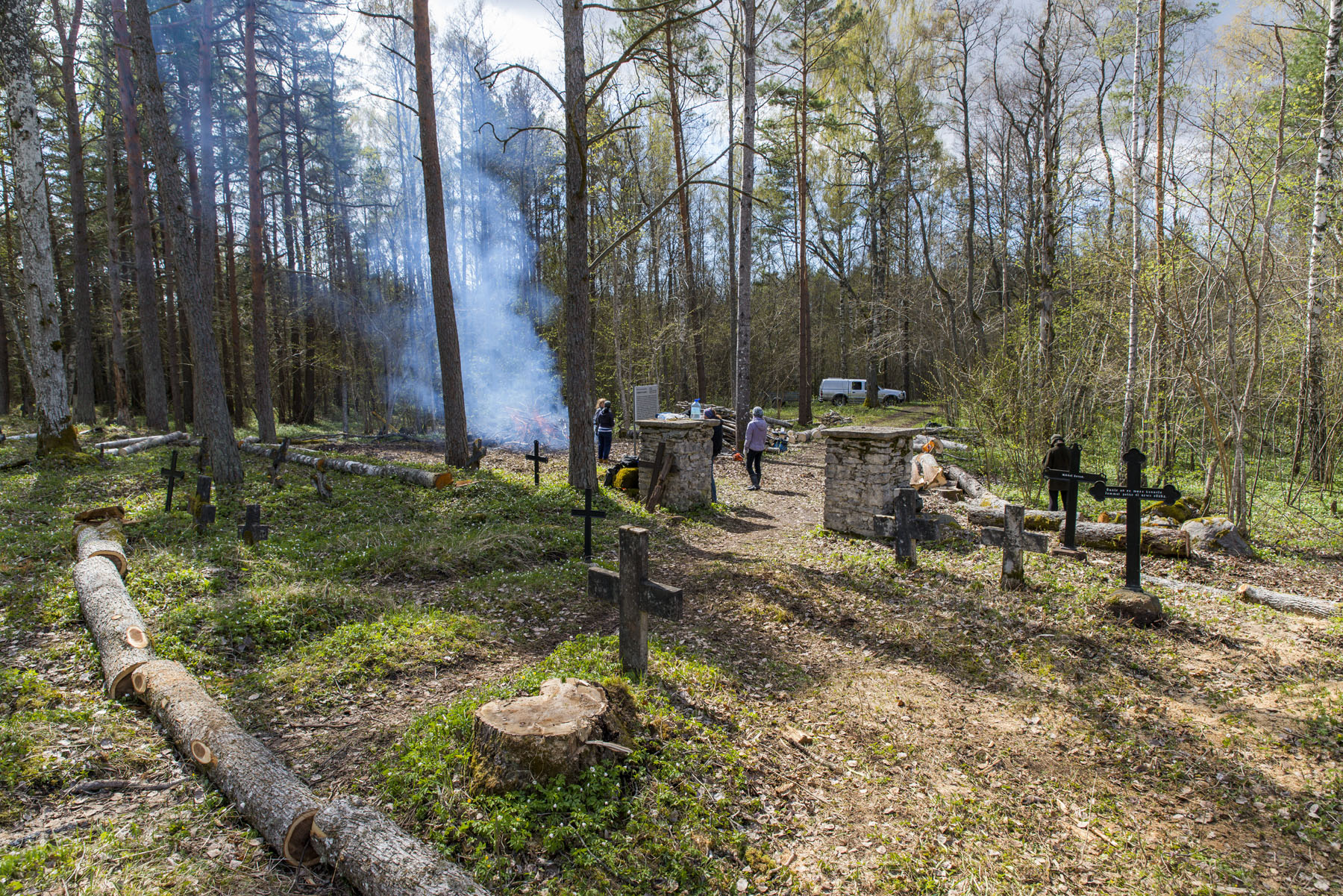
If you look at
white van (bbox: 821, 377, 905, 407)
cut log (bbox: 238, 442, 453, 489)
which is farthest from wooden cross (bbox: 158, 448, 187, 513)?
white van (bbox: 821, 377, 905, 407)

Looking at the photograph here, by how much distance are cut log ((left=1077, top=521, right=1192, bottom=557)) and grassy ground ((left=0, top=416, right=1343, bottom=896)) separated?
0.53 m

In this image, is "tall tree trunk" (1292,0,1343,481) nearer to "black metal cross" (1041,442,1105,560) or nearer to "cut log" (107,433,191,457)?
"black metal cross" (1041,442,1105,560)

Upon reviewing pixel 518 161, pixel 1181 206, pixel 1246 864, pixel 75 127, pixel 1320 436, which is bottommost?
pixel 1246 864

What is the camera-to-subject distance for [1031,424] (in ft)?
33.7

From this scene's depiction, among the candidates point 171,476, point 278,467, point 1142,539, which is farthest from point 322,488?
point 1142,539

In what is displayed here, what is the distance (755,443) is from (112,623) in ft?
33.0

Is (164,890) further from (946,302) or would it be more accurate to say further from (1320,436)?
(946,302)

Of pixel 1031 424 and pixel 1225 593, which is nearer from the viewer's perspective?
pixel 1225 593

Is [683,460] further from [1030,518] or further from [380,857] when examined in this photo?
[380,857]

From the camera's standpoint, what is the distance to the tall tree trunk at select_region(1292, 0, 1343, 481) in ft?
30.2

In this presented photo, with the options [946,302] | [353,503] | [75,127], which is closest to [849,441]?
[353,503]

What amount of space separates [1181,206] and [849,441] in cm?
513

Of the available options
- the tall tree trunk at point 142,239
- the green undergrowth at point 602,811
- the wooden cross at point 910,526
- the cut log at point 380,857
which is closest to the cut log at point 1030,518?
the wooden cross at point 910,526

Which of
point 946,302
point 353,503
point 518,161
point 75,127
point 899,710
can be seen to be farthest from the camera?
point 518,161
